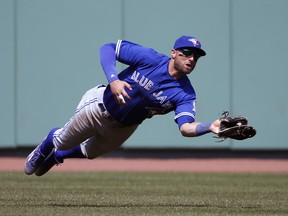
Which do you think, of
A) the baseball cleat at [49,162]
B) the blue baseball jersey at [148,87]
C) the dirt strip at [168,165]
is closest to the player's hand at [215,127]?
the blue baseball jersey at [148,87]

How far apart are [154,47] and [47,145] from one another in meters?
6.39

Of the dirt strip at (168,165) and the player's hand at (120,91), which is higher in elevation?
the player's hand at (120,91)

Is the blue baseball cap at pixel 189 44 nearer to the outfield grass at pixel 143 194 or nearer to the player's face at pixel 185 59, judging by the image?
the player's face at pixel 185 59

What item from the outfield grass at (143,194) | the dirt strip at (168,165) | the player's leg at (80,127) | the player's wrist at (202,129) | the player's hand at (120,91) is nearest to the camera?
the player's wrist at (202,129)

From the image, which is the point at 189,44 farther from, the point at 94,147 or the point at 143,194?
the point at 143,194

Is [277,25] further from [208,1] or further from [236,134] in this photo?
[236,134]

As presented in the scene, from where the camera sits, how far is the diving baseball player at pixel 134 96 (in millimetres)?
7441

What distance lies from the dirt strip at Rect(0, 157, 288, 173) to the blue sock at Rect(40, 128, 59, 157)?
5.18 meters

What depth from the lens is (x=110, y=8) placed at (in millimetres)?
14711

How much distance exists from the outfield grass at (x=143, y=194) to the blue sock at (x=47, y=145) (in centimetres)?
45

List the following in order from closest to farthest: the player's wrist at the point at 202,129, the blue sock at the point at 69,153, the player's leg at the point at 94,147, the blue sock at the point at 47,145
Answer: the player's wrist at the point at 202,129 < the player's leg at the point at 94,147 < the blue sock at the point at 47,145 < the blue sock at the point at 69,153

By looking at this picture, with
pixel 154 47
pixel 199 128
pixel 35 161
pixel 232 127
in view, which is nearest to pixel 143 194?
pixel 35 161

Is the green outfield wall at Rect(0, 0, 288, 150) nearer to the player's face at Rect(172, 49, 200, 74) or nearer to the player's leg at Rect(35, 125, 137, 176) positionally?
the player's leg at Rect(35, 125, 137, 176)

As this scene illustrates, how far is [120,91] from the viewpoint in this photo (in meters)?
7.08
